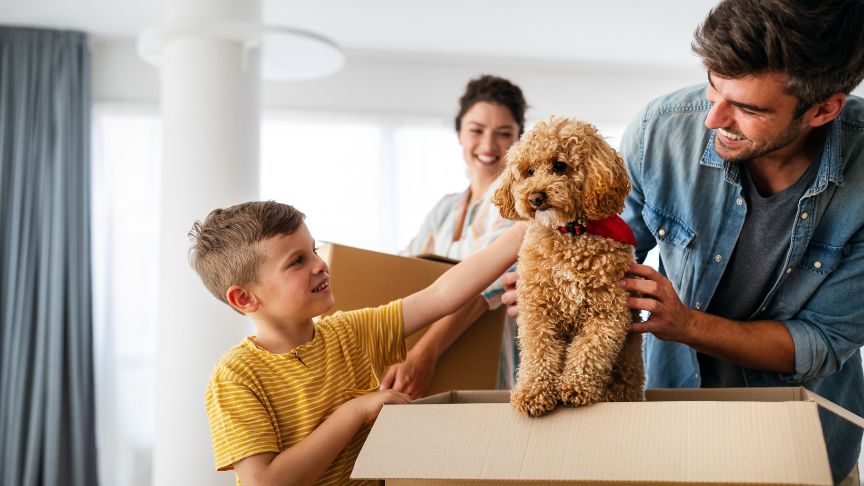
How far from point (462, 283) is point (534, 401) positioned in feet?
1.46

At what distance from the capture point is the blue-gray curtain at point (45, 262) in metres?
4.54

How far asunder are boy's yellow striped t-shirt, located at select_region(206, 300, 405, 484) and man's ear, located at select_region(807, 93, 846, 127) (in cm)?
75

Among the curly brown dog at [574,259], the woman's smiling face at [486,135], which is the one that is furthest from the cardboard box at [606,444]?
the woman's smiling face at [486,135]

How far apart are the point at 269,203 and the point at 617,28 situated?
400cm

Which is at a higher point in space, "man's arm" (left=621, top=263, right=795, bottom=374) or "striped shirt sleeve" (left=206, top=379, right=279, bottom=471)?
"man's arm" (left=621, top=263, right=795, bottom=374)

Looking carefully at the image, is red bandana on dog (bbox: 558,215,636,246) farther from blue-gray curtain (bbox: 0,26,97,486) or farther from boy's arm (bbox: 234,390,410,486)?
blue-gray curtain (bbox: 0,26,97,486)

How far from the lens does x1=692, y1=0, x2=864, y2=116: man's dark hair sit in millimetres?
1156

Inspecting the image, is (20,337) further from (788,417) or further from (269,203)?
(788,417)

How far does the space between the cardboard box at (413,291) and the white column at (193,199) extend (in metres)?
1.56

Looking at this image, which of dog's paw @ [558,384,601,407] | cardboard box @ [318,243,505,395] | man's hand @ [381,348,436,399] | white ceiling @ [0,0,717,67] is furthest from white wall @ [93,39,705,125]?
dog's paw @ [558,384,601,407]

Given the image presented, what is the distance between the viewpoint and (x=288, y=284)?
129 cm

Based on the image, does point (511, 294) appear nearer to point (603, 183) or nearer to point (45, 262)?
point (603, 183)

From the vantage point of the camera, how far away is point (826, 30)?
3.84 feet

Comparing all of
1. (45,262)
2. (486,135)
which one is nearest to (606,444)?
(486,135)
